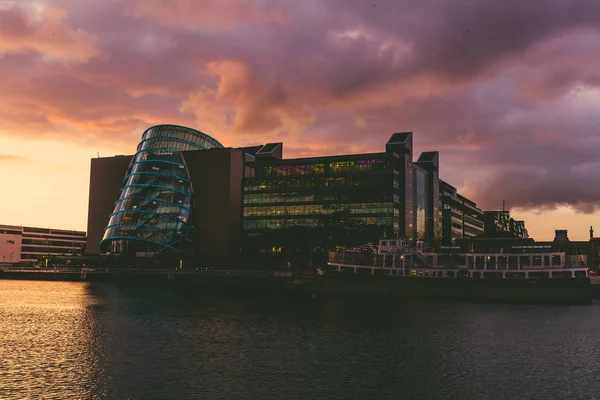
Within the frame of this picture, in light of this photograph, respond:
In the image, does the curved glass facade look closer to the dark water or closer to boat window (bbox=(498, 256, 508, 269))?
the dark water

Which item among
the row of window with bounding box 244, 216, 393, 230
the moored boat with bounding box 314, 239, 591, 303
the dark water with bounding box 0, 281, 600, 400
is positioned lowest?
the dark water with bounding box 0, 281, 600, 400

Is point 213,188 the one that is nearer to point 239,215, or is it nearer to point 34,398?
point 239,215

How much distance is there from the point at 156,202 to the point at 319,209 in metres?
50.3

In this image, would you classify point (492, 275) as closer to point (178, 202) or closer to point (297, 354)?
point (297, 354)

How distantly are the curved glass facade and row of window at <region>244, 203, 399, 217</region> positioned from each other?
71.6ft

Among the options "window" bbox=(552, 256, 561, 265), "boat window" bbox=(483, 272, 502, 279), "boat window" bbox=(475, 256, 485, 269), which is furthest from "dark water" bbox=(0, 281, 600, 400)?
"boat window" bbox=(475, 256, 485, 269)

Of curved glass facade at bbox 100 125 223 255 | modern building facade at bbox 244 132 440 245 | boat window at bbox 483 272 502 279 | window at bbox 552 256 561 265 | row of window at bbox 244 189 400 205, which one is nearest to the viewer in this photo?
window at bbox 552 256 561 265

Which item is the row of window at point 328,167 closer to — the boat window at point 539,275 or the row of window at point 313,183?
the row of window at point 313,183

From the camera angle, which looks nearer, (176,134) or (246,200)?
(176,134)

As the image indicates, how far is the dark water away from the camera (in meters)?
27.5

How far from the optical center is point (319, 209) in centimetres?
17288

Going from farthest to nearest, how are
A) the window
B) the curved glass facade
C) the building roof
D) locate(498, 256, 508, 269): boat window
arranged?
the building roof < the curved glass facade < locate(498, 256, 508, 269): boat window < the window

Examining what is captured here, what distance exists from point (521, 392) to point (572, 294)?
6067 cm

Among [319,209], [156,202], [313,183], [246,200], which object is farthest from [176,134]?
[319,209]
